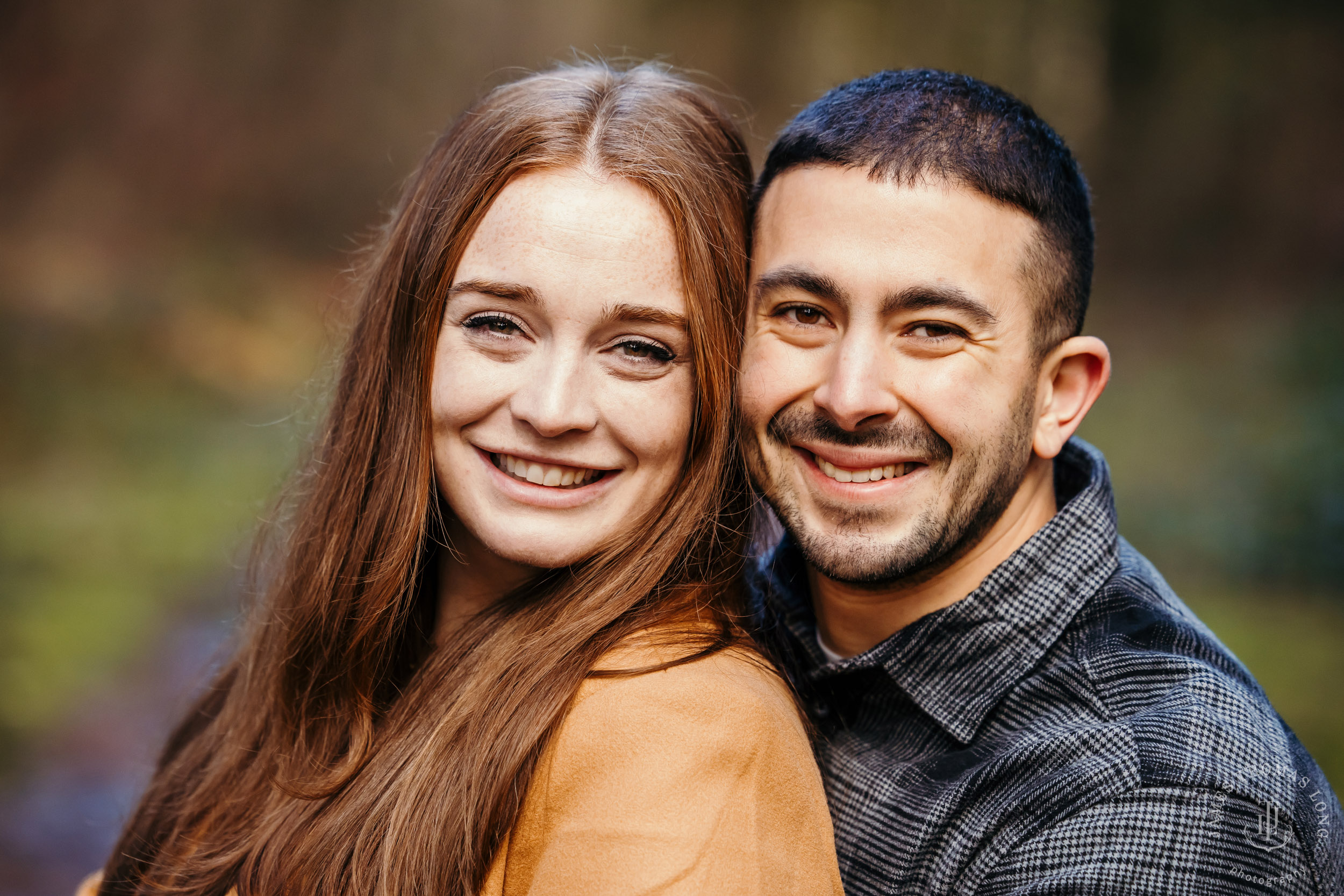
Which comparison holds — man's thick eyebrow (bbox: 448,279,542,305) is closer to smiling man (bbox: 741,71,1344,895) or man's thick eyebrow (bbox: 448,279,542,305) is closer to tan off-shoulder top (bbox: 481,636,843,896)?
smiling man (bbox: 741,71,1344,895)

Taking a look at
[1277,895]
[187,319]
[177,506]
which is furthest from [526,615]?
[187,319]

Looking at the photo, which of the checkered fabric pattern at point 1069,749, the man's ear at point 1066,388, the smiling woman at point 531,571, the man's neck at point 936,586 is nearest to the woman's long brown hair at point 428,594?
the smiling woman at point 531,571

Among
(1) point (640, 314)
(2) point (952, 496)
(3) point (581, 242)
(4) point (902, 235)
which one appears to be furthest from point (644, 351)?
(2) point (952, 496)

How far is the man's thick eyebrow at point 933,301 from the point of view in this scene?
176 centimetres

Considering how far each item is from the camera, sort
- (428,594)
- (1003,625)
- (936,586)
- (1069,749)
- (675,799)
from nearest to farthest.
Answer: (675,799) < (1069,749) < (1003,625) < (936,586) < (428,594)

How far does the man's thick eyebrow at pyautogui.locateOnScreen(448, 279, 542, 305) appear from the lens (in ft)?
5.51

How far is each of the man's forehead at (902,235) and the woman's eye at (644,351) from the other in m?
0.27

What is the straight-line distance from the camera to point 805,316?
1.85 meters

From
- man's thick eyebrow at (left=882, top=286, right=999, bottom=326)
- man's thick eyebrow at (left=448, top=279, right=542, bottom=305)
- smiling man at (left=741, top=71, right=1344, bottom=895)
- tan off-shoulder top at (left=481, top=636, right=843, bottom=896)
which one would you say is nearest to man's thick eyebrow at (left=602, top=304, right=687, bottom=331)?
man's thick eyebrow at (left=448, top=279, right=542, bottom=305)

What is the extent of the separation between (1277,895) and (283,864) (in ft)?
4.73

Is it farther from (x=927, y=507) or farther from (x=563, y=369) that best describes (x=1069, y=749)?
(x=563, y=369)

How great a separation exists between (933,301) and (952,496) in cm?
34

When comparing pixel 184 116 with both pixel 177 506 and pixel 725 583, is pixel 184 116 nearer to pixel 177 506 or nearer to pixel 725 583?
pixel 177 506

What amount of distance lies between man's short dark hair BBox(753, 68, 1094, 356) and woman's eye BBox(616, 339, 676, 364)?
427mm
